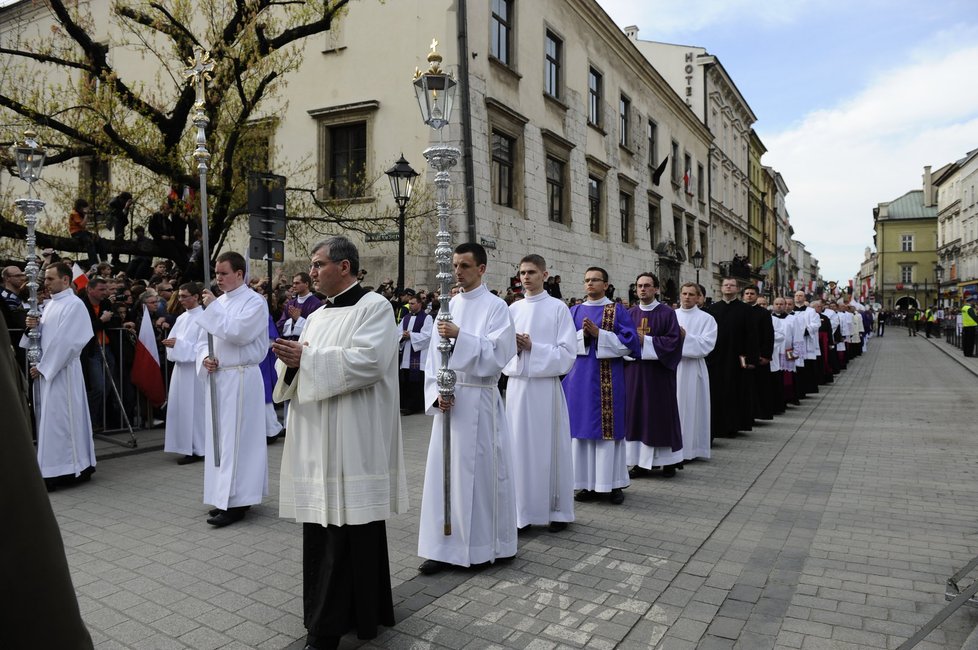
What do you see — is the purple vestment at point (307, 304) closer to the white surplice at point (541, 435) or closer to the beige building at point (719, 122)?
the white surplice at point (541, 435)

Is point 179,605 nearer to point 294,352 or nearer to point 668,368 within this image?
point 294,352

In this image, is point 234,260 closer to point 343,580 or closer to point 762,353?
point 343,580

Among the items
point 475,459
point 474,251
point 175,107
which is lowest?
point 475,459

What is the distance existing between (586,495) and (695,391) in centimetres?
278

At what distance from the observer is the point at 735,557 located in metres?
4.91

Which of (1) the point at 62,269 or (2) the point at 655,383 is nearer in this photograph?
(1) the point at 62,269

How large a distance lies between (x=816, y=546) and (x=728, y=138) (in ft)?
143

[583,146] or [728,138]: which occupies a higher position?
[728,138]

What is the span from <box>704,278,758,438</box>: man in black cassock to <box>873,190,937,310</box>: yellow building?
86.8 m

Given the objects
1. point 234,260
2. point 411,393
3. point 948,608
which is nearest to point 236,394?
point 234,260

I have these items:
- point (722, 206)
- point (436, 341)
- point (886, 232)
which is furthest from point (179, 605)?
point (886, 232)

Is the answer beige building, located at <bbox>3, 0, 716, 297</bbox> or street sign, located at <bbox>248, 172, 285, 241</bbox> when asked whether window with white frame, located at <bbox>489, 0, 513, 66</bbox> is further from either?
street sign, located at <bbox>248, 172, 285, 241</bbox>

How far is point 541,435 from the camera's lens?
5.49 metres

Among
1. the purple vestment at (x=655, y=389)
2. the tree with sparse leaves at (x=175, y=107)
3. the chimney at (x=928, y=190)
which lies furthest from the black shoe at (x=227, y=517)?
the chimney at (x=928, y=190)
